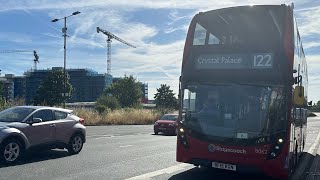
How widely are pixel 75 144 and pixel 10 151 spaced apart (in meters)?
2.94

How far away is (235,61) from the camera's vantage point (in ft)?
30.2

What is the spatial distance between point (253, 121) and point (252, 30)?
2.01m

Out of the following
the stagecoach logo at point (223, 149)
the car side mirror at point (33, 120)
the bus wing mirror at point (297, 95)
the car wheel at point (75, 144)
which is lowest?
the car wheel at point (75, 144)

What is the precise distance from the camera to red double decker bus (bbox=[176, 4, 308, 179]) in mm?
8727

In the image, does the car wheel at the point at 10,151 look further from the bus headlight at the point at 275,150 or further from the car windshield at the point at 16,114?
the bus headlight at the point at 275,150

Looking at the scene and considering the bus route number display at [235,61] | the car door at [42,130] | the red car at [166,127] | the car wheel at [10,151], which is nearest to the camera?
the bus route number display at [235,61]

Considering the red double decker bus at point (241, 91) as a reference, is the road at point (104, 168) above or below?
below

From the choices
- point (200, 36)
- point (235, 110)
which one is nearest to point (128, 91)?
point (200, 36)

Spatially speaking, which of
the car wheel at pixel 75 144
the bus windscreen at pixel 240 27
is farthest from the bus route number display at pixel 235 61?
the car wheel at pixel 75 144

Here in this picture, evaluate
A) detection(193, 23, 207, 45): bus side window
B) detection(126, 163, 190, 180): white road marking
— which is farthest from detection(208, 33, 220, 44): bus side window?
detection(126, 163, 190, 180): white road marking

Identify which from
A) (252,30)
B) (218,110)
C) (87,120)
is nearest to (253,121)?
(218,110)

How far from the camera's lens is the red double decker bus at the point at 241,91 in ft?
28.6

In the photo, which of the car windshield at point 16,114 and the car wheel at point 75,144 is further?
the car wheel at point 75,144

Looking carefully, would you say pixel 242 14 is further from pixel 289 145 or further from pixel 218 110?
pixel 289 145
